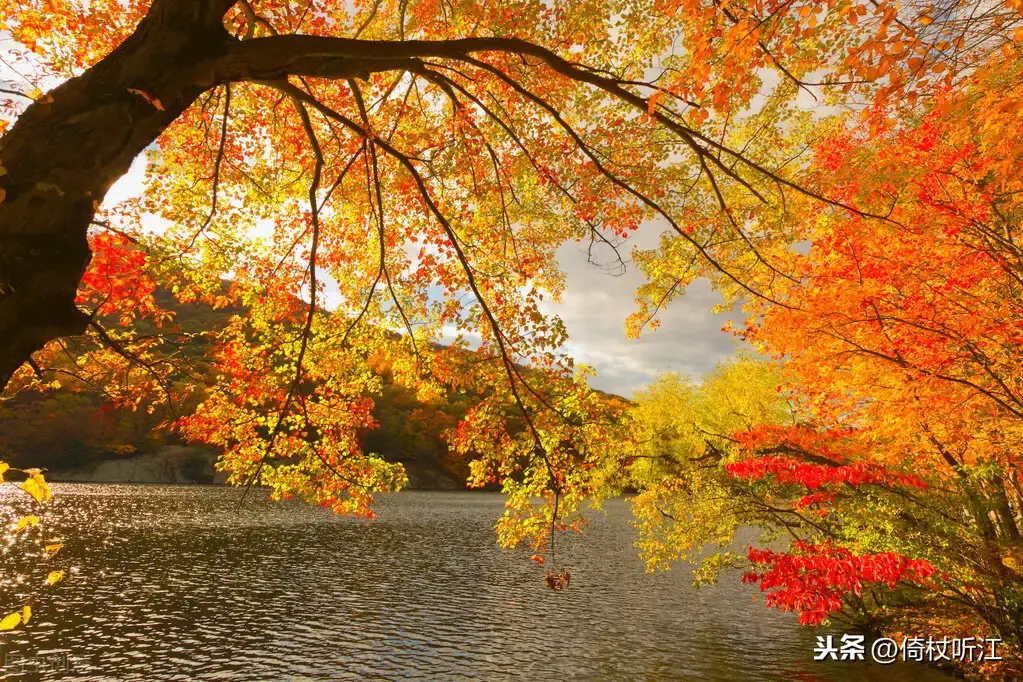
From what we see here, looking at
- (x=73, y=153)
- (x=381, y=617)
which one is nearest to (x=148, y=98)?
(x=73, y=153)

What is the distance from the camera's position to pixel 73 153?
2721mm

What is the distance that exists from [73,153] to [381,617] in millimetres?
17508

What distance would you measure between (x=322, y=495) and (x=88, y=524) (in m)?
32.2

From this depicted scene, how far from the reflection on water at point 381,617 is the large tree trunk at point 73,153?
501 inches

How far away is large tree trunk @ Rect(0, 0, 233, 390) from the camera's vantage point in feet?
8.45

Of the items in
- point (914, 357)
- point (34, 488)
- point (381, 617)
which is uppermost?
point (914, 357)

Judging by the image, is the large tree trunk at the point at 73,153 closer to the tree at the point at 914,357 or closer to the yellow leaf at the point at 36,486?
the yellow leaf at the point at 36,486

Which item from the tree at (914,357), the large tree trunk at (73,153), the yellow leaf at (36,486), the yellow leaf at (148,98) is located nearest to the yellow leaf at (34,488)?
the yellow leaf at (36,486)

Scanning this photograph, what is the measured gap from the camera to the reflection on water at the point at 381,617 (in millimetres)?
13227

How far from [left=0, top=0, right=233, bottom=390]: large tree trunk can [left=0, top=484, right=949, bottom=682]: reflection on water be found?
12.7m

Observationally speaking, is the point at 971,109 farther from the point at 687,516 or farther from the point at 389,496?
the point at 389,496

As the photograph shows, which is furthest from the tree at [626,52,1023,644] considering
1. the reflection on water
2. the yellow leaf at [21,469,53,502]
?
the yellow leaf at [21,469,53,502]

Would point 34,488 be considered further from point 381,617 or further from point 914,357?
point 381,617

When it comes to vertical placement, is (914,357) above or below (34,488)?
above
